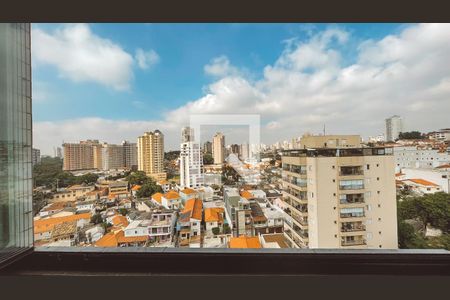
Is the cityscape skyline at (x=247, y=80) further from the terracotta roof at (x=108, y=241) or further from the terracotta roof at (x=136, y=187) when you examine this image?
the terracotta roof at (x=108, y=241)

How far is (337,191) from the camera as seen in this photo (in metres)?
2.19

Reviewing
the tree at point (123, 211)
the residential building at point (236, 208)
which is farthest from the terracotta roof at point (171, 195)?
the residential building at point (236, 208)

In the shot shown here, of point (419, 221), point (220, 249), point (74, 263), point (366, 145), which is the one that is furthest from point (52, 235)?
point (366, 145)

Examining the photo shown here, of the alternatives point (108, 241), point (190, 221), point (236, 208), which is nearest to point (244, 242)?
point (190, 221)

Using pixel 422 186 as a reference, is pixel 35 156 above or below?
above

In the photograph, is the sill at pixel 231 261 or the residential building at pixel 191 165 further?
the residential building at pixel 191 165

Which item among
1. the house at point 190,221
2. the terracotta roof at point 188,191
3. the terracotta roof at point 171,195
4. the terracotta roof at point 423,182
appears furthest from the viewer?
the terracotta roof at point 188,191

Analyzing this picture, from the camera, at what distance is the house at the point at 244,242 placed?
1.15 meters

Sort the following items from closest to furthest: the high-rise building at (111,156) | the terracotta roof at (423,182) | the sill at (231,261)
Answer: the sill at (231,261)
the terracotta roof at (423,182)
the high-rise building at (111,156)

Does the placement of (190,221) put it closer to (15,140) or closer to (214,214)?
(214,214)

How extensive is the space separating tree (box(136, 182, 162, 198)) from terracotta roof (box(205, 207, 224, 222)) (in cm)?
50

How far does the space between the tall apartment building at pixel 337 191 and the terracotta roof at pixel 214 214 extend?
594 millimetres

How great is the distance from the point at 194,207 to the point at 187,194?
180mm

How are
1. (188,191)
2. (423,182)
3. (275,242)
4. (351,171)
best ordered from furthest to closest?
(351,171) < (188,191) < (423,182) < (275,242)
